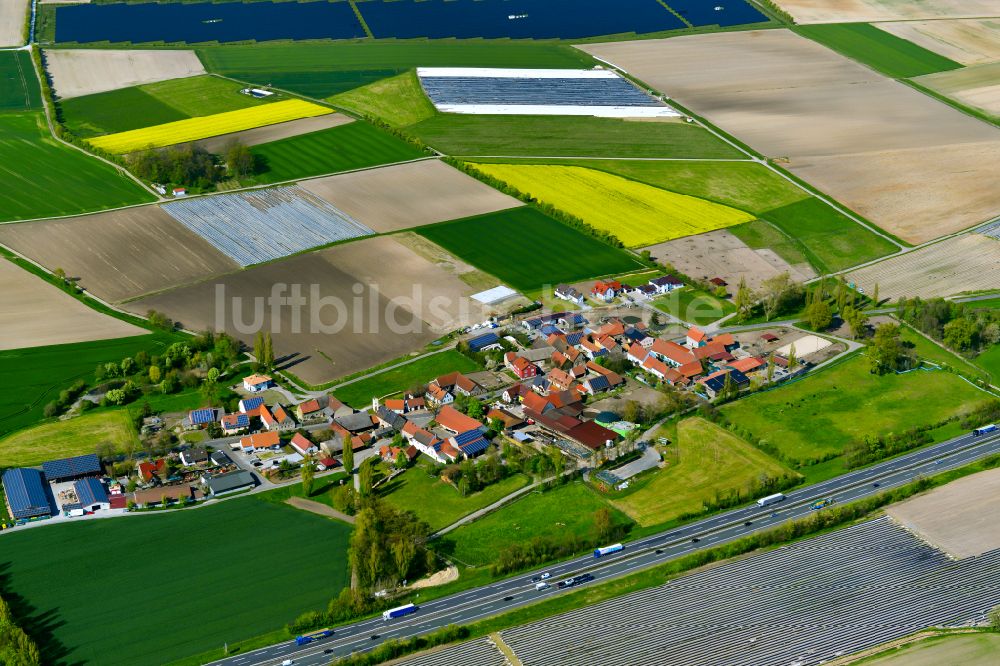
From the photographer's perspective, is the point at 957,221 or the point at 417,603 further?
the point at 957,221

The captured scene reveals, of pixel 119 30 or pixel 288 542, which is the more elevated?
pixel 119 30

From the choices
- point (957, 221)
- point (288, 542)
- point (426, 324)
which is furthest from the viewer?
point (957, 221)

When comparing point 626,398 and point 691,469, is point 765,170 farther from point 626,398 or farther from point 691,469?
point 691,469

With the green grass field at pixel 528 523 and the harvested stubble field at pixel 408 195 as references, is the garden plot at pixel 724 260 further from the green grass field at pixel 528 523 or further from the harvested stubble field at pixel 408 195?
the green grass field at pixel 528 523

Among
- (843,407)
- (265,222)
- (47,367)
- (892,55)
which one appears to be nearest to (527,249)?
(265,222)

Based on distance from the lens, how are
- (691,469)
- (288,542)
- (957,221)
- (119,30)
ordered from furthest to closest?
(119,30) < (957,221) < (691,469) < (288,542)

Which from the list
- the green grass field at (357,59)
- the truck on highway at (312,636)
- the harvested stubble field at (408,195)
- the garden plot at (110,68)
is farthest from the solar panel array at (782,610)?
the garden plot at (110,68)

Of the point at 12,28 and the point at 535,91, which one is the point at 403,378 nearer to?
the point at 535,91

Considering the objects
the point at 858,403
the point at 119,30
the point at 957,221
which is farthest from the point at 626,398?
the point at 119,30
